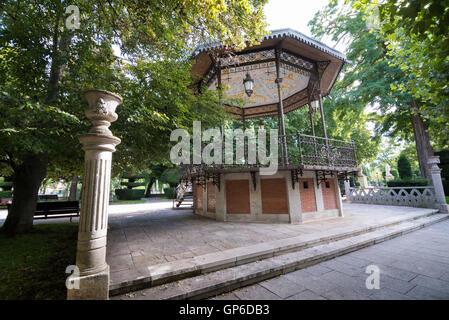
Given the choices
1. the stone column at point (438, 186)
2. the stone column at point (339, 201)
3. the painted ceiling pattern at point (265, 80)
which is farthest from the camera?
the stone column at point (438, 186)

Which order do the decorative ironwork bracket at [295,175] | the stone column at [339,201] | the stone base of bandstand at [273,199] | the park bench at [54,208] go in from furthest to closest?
the stone column at [339,201]
the park bench at [54,208]
the stone base of bandstand at [273,199]
the decorative ironwork bracket at [295,175]

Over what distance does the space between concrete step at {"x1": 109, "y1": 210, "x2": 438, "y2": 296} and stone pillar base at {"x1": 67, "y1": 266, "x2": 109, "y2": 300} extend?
18 cm

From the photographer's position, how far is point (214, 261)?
361 centimetres

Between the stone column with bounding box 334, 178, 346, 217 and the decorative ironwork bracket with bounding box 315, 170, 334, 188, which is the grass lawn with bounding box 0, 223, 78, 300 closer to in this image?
the decorative ironwork bracket with bounding box 315, 170, 334, 188

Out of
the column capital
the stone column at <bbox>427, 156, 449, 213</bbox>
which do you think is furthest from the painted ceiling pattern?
the stone column at <bbox>427, 156, 449, 213</bbox>

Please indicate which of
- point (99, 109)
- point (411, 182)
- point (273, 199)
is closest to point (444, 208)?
point (411, 182)

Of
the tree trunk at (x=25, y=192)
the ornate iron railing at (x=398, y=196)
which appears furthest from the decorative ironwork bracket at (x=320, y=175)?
the tree trunk at (x=25, y=192)

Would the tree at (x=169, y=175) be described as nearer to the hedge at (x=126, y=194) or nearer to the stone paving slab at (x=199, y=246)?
the hedge at (x=126, y=194)

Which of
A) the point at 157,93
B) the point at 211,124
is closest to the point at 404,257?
the point at 211,124

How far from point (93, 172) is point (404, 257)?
659cm

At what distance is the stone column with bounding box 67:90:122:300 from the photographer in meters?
2.57

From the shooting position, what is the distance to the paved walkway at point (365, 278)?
9.42 feet

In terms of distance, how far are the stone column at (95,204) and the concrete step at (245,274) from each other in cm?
47

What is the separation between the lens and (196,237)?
5527 millimetres
